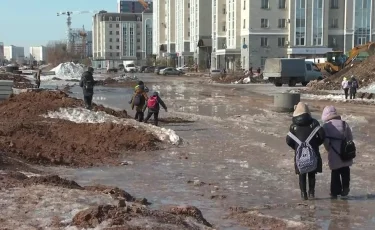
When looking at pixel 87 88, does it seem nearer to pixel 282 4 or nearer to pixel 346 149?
pixel 346 149

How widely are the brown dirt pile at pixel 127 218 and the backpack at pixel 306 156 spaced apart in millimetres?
2589

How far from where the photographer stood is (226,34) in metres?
96.7

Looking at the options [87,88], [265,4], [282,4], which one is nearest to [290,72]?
[87,88]

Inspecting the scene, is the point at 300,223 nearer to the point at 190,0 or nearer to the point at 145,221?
the point at 145,221

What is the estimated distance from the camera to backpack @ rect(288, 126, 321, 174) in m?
Answer: 8.55

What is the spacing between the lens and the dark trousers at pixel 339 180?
8.90 m

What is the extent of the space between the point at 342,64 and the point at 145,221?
179 ft

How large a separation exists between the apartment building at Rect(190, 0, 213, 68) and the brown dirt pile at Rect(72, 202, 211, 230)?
105 m

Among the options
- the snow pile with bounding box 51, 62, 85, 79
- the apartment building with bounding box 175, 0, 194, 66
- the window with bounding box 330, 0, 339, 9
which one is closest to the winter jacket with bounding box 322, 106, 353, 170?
the snow pile with bounding box 51, 62, 85, 79

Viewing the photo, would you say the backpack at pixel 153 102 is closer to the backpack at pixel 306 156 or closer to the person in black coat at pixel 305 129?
the person in black coat at pixel 305 129

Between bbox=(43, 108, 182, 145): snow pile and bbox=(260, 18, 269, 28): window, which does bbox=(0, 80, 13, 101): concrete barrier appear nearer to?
bbox=(43, 108, 182, 145): snow pile

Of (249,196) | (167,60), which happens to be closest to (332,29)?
(167,60)

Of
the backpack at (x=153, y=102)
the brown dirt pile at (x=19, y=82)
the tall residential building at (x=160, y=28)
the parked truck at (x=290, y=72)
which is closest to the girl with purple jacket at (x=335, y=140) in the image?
the backpack at (x=153, y=102)

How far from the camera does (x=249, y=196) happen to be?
934 cm
